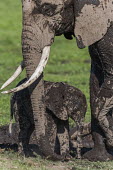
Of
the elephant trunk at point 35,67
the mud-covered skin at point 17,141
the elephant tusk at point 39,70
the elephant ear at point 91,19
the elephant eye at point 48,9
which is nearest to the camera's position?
the elephant tusk at point 39,70

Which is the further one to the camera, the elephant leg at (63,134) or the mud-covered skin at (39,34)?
the elephant leg at (63,134)

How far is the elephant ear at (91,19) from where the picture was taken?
8672 mm

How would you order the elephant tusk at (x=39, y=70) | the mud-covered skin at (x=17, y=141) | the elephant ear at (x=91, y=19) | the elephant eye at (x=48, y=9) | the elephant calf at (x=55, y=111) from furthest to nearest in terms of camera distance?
the mud-covered skin at (x=17, y=141)
the elephant calf at (x=55, y=111)
the elephant ear at (x=91, y=19)
the elephant eye at (x=48, y=9)
the elephant tusk at (x=39, y=70)

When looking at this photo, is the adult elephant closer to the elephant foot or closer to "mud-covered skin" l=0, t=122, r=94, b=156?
the elephant foot

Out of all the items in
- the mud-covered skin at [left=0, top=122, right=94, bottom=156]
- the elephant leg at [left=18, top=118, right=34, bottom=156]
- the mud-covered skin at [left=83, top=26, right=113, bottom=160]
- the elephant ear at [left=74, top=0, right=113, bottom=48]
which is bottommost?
the mud-covered skin at [left=0, top=122, right=94, bottom=156]

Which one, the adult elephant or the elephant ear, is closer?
the adult elephant

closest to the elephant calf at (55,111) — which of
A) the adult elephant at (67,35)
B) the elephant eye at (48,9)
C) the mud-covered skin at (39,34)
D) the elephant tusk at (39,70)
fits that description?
the adult elephant at (67,35)

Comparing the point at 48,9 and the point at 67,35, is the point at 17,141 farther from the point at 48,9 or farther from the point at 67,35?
the point at 48,9

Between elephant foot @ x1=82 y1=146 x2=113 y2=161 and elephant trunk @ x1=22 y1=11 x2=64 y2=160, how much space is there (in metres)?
0.85

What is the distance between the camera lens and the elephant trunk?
8367mm

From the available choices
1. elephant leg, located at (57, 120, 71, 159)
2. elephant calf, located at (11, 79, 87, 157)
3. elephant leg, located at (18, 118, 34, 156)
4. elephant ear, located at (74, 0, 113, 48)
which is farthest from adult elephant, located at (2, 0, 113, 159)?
elephant leg, located at (18, 118, 34, 156)

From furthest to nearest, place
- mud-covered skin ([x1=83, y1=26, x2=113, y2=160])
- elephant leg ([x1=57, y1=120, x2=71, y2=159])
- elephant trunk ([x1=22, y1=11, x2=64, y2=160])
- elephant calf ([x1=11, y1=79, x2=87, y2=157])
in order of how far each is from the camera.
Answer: elephant leg ([x1=57, y1=120, x2=71, y2=159]) < elephant calf ([x1=11, y1=79, x2=87, y2=157]) < mud-covered skin ([x1=83, y1=26, x2=113, y2=160]) < elephant trunk ([x1=22, y1=11, x2=64, y2=160])

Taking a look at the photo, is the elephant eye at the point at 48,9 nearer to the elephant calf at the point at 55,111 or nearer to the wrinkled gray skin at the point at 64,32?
the wrinkled gray skin at the point at 64,32

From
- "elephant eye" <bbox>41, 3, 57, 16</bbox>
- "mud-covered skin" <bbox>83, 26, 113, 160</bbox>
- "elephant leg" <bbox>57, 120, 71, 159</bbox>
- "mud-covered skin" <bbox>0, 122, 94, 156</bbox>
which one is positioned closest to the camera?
"elephant eye" <bbox>41, 3, 57, 16</bbox>
